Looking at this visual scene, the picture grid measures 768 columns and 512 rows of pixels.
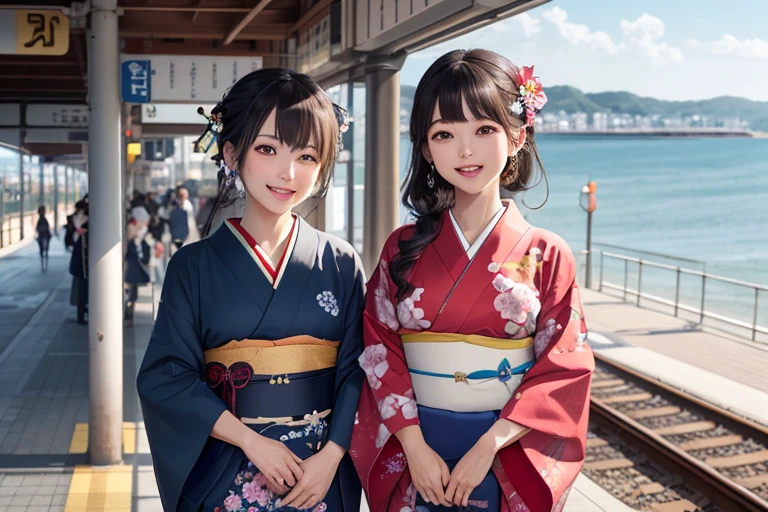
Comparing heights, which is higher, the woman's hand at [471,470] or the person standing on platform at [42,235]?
the woman's hand at [471,470]

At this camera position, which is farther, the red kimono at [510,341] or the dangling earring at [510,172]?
the dangling earring at [510,172]

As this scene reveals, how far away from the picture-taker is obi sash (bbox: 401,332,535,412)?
2428 millimetres

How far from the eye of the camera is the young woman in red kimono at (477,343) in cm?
239

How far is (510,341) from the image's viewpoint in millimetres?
2441

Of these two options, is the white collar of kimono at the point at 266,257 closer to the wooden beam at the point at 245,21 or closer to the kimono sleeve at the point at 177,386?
the kimono sleeve at the point at 177,386

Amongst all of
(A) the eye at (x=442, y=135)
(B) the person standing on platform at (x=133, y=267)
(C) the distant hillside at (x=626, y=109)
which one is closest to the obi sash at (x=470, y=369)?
(A) the eye at (x=442, y=135)

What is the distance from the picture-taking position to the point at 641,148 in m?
152

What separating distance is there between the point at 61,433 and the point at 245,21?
12.2ft

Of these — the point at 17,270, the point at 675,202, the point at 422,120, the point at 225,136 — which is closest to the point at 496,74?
the point at 422,120

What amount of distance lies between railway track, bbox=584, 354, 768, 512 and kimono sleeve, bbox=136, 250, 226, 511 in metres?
4.01

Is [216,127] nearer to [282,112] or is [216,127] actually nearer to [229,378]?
[282,112]

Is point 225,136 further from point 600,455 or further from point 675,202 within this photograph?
point 675,202

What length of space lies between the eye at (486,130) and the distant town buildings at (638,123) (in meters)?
120

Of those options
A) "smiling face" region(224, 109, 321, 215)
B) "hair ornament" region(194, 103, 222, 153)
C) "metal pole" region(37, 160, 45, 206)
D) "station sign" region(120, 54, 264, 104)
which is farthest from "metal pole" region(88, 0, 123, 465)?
"metal pole" region(37, 160, 45, 206)
